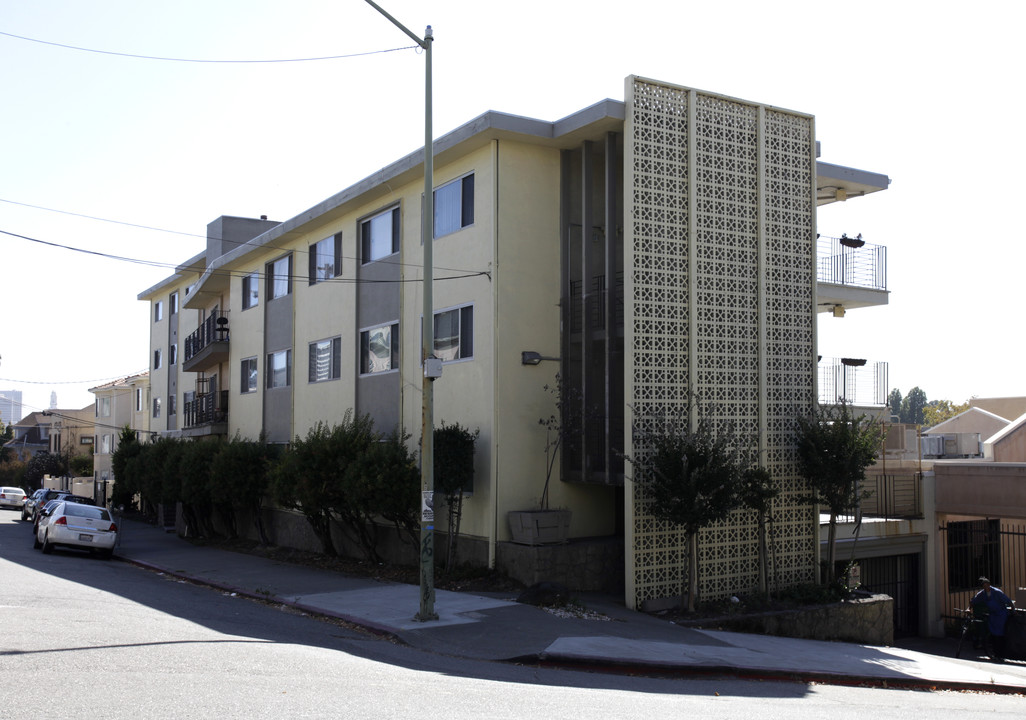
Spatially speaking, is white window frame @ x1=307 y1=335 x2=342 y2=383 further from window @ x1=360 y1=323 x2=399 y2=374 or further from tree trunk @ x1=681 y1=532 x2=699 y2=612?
tree trunk @ x1=681 y1=532 x2=699 y2=612

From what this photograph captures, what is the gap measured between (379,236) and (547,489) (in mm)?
7881

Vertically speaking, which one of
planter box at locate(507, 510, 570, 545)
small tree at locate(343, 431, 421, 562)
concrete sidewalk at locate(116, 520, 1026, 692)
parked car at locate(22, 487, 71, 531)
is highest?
small tree at locate(343, 431, 421, 562)

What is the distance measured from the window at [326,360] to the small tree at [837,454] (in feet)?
38.4

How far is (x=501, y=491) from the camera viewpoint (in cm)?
1661

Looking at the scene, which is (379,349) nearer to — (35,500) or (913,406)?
(35,500)

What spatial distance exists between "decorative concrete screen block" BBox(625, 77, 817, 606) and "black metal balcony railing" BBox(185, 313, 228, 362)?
19311 mm

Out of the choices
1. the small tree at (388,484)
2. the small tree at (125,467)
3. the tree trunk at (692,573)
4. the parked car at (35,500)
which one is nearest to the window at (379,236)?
the small tree at (388,484)

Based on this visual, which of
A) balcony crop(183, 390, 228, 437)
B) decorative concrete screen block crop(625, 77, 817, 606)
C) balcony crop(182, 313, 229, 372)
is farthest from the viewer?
balcony crop(183, 390, 228, 437)

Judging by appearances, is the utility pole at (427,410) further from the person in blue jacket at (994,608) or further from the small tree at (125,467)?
the small tree at (125,467)

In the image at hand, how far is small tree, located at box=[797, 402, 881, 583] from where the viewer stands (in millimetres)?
16266

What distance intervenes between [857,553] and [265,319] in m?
17.7

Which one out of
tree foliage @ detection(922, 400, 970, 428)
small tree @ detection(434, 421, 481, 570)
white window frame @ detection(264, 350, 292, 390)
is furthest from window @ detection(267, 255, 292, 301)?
tree foliage @ detection(922, 400, 970, 428)

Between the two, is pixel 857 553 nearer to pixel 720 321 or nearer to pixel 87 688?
pixel 720 321

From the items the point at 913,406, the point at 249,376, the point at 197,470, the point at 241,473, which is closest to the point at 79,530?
the point at 197,470
